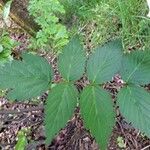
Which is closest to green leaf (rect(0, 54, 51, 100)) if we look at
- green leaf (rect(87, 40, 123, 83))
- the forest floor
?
green leaf (rect(87, 40, 123, 83))

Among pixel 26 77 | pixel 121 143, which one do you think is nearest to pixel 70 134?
pixel 121 143

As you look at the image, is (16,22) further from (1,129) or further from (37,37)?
(1,129)

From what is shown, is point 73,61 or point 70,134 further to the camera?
point 70,134

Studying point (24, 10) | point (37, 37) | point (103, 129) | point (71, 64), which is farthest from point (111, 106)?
point (24, 10)

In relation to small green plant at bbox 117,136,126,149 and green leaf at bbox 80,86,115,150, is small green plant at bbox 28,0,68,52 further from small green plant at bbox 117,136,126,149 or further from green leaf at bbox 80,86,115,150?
green leaf at bbox 80,86,115,150

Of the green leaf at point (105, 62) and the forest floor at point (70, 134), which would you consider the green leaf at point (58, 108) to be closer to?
the green leaf at point (105, 62)

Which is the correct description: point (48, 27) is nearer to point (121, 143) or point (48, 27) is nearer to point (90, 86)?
point (121, 143)
